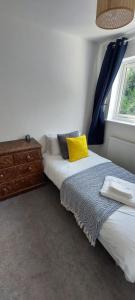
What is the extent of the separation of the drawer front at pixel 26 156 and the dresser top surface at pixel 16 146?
0.06 m

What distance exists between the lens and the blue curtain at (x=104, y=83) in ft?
7.40

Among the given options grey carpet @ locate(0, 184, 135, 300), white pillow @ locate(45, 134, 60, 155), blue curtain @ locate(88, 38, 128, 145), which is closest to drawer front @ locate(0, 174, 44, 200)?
grey carpet @ locate(0, 184, 135, 300)

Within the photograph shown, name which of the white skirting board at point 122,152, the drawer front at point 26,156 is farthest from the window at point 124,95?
the drawer front at point 26,156

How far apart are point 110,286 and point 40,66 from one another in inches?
103

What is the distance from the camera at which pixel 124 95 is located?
8.68 ft

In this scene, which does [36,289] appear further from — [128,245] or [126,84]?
[126,84]

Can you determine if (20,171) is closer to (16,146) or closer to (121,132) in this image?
(16,146)

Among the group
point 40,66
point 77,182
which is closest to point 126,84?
point 40,66

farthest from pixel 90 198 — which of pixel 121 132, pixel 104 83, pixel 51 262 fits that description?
pixel 104 83

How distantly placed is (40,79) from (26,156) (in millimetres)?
1164

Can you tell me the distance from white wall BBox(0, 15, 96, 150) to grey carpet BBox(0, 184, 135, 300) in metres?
1.25

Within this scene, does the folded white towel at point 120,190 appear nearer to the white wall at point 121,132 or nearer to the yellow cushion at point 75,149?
the yellow cushion at point 75,149

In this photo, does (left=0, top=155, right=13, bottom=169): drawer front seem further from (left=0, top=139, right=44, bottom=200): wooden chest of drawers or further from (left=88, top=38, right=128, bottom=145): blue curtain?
(left=88, top=38, right=128, bottom=145): blue curtain

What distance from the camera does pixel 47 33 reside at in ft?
6.90
